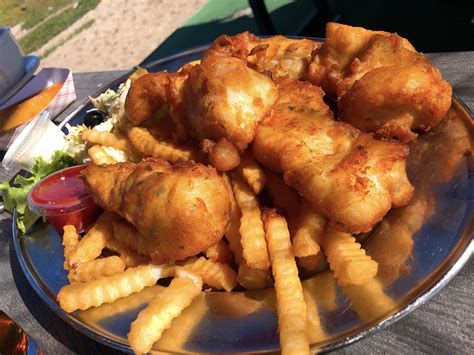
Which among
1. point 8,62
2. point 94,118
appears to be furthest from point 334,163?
point 8,62

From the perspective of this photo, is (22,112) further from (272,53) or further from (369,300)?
(369,300)

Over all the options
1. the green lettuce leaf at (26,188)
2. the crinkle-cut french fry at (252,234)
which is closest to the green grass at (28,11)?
the green lettuce leaf at (26,188)

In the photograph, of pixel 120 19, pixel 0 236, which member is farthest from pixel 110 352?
pixel 120 19

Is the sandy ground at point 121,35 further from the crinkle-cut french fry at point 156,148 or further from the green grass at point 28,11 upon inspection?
the crinkle-cut french fry at point 156,148

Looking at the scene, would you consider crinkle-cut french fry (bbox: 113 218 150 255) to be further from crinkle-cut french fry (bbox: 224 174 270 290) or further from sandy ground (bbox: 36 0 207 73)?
sandy ground (bbox: 36 0 207 73)

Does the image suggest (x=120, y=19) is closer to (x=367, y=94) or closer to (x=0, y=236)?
(x=0, y=236)

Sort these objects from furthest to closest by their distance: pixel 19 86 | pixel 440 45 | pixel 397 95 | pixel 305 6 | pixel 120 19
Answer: pixel 120 19
pixel 305 6
pixel 440 45
pixel 19 86
pixel 397 95

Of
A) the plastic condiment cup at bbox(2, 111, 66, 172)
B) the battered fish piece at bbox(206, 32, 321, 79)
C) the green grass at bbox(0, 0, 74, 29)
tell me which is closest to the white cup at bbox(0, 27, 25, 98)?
the plastic condiment cup at bbox(2, 111, 66, 172)
